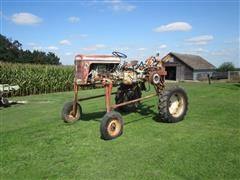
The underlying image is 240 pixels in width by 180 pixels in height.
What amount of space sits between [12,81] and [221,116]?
15905mm

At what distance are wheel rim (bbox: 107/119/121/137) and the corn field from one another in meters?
15.1

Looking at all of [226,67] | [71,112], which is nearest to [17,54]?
[226,67]

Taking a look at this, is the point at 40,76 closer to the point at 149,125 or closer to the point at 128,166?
the point at 149,125

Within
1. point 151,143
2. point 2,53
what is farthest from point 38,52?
point 151,143

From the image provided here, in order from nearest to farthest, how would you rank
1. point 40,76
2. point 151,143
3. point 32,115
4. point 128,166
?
point 128,166 < point 151,143 < point 32,115 < point 40,76

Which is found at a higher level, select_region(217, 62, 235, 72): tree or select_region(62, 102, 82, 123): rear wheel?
select_region(217, 62, 235, 72): tree

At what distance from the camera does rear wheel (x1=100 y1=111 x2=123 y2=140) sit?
22.2 feet

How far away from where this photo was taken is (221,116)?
913 cm

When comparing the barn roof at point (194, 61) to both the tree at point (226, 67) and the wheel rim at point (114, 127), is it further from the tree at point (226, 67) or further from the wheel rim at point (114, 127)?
the wheel rim at point (114, 127)

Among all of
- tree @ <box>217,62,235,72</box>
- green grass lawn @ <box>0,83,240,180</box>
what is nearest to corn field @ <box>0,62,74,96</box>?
green grass lawn @ <box>0,83,240,180</box>

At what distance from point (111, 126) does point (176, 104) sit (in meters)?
2.73

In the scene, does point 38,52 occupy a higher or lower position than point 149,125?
higher

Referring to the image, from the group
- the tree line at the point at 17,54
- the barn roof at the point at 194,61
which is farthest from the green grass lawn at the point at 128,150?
the tree line at the point at 17,54

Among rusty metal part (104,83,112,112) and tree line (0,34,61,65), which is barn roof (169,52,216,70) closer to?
tree line (0,34,61,65)
